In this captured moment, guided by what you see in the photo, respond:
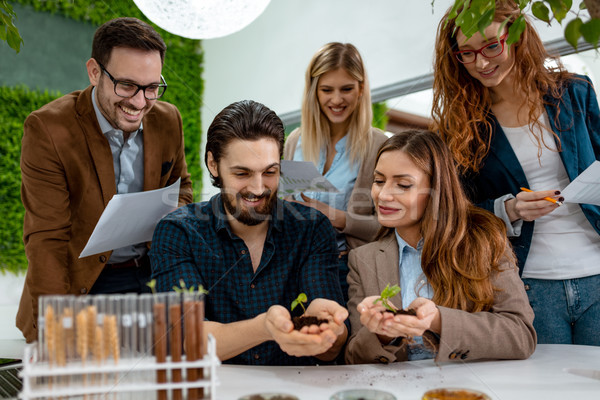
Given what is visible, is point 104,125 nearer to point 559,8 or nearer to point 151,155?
point 151,155

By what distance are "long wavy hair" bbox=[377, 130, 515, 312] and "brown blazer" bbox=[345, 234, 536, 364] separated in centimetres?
6

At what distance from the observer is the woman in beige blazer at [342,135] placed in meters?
2.54

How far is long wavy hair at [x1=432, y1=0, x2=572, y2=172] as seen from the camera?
6.74ft

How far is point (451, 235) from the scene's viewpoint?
6.42 ft

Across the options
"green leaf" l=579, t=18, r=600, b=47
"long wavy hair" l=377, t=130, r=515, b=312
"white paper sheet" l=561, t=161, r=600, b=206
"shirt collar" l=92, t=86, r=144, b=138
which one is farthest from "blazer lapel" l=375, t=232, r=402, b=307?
"shirt collar" l=92, t=86, r=144, b=138

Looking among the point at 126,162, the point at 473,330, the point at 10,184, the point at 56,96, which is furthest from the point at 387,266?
the point at 56,96

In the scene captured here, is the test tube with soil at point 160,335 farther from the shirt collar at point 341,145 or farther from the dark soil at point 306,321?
the shirt collar at point 341,145

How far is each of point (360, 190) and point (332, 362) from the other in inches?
37.3

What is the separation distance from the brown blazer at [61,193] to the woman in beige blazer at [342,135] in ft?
3.13

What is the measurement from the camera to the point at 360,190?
2.59 m

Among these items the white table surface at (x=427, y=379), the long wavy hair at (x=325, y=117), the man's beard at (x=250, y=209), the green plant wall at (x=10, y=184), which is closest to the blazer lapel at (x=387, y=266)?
the white table surface at (x=427, y=379)

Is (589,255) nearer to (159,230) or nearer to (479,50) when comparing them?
(479,50)

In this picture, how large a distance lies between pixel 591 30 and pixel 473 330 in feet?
3.00

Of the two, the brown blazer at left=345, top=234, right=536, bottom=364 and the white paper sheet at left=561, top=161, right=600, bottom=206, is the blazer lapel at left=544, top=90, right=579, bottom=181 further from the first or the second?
the brown blazer at left=345, top=234, right=536, bottom=364
